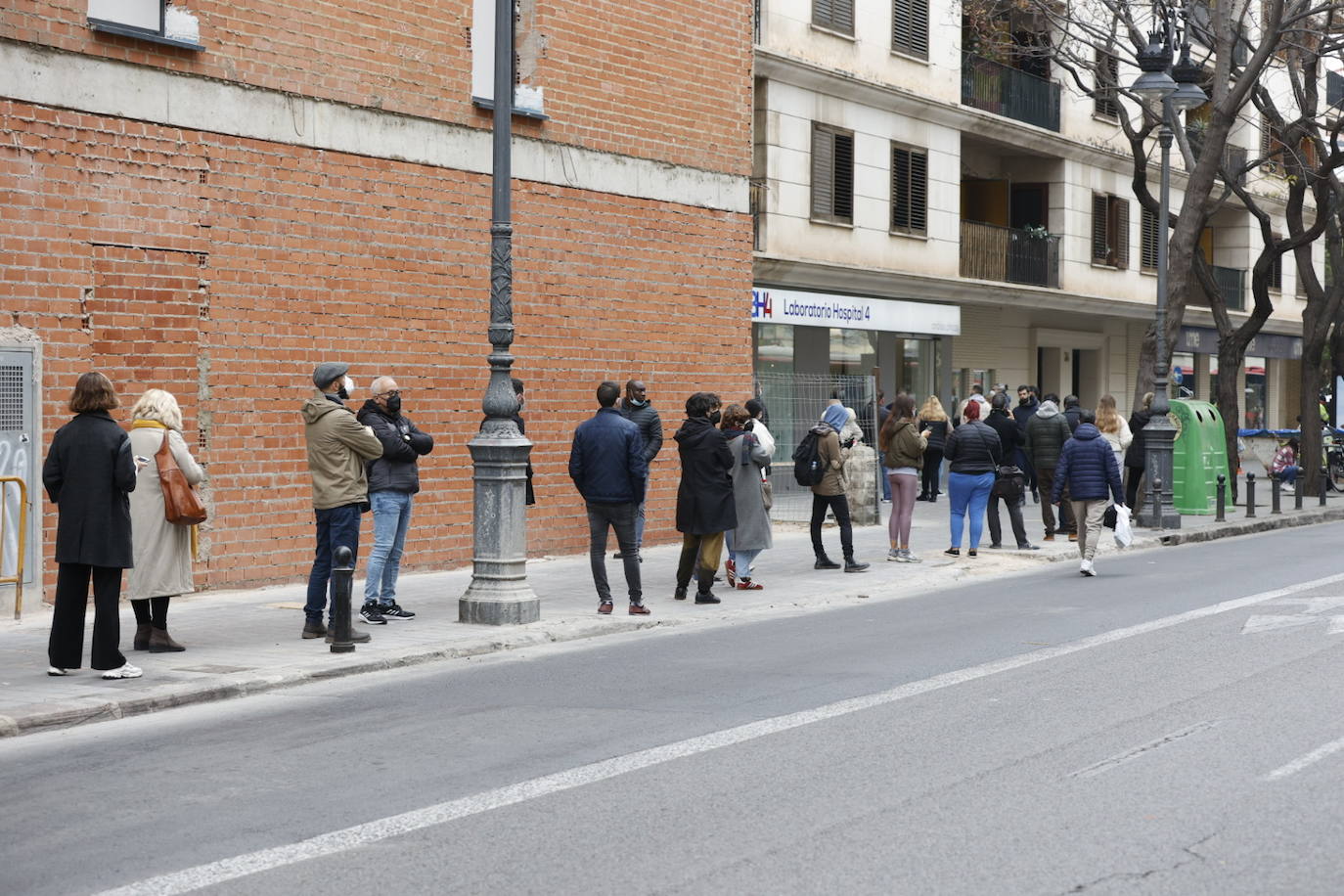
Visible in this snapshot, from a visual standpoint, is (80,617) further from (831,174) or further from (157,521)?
(831,174)

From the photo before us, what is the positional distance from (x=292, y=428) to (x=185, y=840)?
8823 mm

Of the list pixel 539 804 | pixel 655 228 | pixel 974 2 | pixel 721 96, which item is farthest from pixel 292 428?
pixel 974 2

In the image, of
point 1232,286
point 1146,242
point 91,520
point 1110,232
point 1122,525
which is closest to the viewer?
point 91,520

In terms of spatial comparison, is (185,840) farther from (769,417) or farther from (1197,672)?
(769,417)

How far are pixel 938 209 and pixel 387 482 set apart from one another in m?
20.1

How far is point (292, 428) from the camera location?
1458cm

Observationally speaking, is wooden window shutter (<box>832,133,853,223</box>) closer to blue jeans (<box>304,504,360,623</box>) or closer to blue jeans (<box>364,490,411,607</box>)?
blue jeans (<box>364,490,411,607</box>)

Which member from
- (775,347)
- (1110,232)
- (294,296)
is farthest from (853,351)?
(294,296)

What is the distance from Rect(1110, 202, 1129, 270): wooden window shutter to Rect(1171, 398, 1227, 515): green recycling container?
13.2 metres

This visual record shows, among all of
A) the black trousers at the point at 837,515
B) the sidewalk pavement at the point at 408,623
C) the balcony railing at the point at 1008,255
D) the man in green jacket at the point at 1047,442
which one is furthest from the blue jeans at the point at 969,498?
the balcony railing at the point at 1008,255

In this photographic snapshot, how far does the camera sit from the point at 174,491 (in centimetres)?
1044

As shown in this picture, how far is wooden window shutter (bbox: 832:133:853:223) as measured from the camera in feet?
89.8

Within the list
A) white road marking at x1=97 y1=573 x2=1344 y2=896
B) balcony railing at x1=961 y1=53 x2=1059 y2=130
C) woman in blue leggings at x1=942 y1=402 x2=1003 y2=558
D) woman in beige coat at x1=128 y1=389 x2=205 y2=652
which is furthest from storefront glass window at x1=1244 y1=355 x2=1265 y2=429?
woman in beige coat at x1=128 y1=389 x2=205 y2=652

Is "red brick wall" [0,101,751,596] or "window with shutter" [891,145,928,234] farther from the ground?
"window with shutter" [891,145,928,234]
